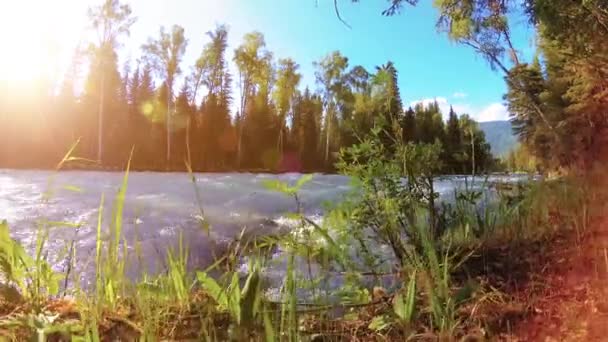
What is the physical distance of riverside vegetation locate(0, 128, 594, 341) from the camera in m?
1.12

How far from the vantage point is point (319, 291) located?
62.0 inches

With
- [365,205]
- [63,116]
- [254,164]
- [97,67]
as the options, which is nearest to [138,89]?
[63,116]

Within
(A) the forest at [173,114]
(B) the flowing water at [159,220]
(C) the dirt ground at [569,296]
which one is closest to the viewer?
(C) the dirt ground at [569,296]

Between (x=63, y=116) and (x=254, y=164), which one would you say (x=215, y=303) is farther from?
(x=63, y=116)

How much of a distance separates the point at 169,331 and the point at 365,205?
43.2 inches

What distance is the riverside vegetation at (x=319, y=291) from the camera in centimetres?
112

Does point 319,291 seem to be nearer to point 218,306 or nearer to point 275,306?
point 275,306

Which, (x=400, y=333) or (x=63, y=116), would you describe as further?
(x=63, y=116)

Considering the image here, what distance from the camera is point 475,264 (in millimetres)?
1961

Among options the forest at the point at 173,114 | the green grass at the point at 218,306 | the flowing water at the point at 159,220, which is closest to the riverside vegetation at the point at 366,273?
the green grass at the point at 218,306

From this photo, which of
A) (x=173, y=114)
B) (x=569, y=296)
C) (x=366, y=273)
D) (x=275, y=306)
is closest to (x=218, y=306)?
(x=275, y=306)

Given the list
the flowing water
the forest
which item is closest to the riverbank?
the flowing water

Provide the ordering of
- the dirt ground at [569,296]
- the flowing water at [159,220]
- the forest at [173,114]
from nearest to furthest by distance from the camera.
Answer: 1. the dirt ground at [569,296]
2. the flowing water at [159,220]
3. the forest at [173,114]

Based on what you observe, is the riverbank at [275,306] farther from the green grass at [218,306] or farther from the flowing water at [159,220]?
the flowing water at [159,220]
